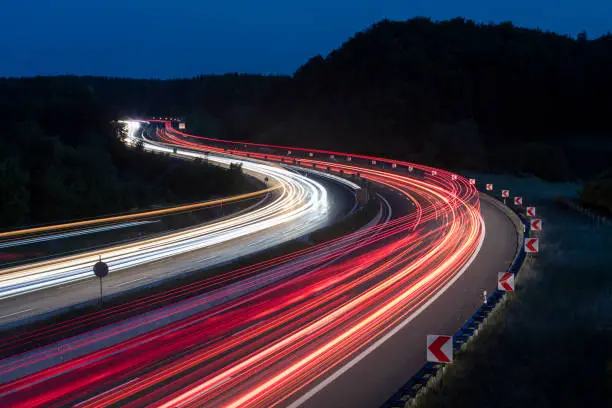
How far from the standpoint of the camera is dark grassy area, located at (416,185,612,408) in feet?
34.5

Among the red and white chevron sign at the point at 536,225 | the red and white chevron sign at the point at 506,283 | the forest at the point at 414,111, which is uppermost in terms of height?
the forest at the point at 414,111

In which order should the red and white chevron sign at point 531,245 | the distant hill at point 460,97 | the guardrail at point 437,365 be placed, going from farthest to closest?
the distant hill at point 460,97 < the red and white chevron sign at point 531,245 < the guardrail at point 437,365

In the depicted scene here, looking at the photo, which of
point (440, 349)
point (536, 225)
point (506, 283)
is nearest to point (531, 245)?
point (536, 225)

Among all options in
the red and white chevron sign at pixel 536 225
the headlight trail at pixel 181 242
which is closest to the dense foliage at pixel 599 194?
the red and white chevron sign at pixel 536 225

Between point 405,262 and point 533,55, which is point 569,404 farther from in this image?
point 533,55

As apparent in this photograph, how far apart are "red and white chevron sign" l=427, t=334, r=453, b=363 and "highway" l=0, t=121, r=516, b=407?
105cm

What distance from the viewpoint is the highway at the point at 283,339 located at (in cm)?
1085

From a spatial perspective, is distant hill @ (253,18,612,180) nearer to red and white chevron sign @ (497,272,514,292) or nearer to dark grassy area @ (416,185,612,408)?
dark grassy area @ (416,185,612,408)

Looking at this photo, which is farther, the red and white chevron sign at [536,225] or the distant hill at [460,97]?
the distant hill at [460,97]

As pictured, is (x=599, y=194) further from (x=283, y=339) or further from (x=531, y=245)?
(x=283, y=339)

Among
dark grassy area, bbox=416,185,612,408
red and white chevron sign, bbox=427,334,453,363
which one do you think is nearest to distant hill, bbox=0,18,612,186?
dark grassy area, bbox=416,185,612,408

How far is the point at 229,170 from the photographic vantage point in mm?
56969

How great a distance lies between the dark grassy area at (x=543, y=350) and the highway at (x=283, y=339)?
102cm

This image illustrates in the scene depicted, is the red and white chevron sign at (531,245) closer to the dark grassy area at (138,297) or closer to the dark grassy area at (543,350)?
the dark grassy area at (543,350)
